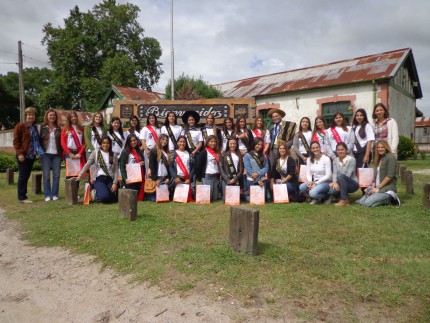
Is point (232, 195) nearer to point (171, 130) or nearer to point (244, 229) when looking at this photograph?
point (171, 130)

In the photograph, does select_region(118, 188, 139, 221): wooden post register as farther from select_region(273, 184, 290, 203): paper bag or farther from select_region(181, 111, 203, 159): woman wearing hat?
select_region(273, 184, 290, 203): paper bag

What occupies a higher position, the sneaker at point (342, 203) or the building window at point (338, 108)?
the building window at point (338, 108)

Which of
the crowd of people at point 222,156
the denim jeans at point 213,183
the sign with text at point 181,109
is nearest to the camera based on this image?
the crowd of people at point 222,156

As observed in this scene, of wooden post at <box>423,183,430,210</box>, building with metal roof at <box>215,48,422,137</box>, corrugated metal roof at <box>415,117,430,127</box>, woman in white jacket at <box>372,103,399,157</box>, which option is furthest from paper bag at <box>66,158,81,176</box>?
corrugated metal roof at <box>415,117,430,127</box>

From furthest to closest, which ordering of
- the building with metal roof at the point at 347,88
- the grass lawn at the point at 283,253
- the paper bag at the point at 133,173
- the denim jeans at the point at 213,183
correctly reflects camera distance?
the building with metal roof at the point at 347,88, the denim jeans at the point at 213,183, the paper bag at the point at 133,173, the grass lawn at the point at 283,253

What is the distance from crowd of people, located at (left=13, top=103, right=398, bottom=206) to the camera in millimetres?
6520

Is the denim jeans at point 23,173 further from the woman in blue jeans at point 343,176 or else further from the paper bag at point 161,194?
the woman in blue jeans at point 343,176

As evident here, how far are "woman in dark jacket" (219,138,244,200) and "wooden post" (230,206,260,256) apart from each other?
9.62 feet

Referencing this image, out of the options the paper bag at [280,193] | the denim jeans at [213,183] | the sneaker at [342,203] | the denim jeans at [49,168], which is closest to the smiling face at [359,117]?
the sneaker at [342,203]

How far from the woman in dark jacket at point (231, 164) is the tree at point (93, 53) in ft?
85.1

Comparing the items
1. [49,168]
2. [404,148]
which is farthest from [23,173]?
[404,148]

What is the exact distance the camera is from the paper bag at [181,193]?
691 centimetres

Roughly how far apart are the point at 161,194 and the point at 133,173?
0.75m

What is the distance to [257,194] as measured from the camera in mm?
6609
